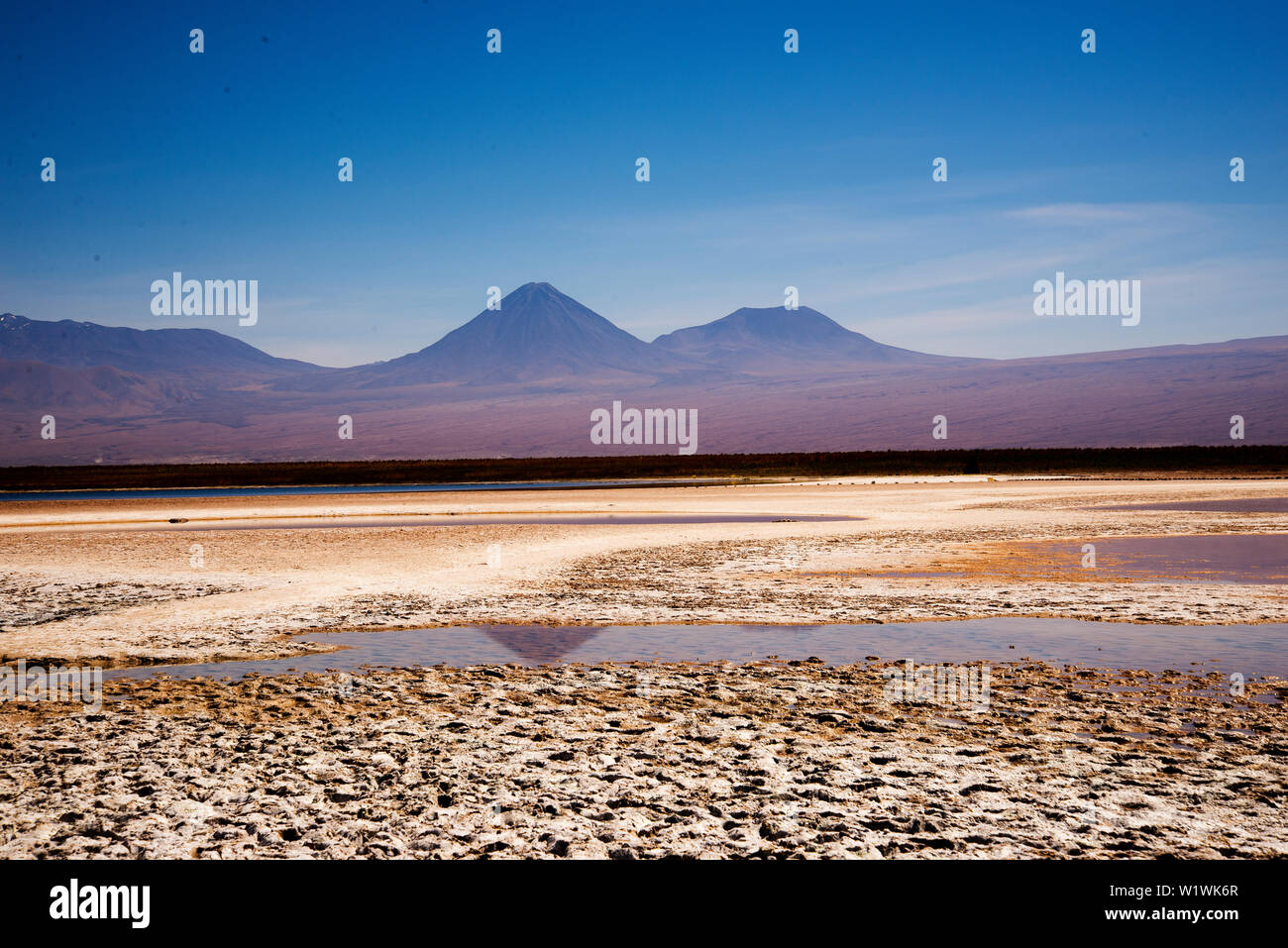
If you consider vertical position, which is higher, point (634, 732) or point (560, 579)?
point (560, 579)

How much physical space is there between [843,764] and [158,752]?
565 cm

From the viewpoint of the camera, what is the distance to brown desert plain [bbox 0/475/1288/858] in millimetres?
6426

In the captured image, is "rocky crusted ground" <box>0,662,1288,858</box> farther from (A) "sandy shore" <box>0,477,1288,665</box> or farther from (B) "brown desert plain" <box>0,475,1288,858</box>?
(A) "sandy shore" <box>0,477,1288,665</box>

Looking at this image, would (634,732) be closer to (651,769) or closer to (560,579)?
Result: (651,769)

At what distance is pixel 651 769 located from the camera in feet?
25.3

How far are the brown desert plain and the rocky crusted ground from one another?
31 mm

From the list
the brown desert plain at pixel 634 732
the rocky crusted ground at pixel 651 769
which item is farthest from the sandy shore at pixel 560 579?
the rocky crusted ground at pixel 651 769

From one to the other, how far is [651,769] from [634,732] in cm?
108

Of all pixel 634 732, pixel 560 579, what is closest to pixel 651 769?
pixel 634 732

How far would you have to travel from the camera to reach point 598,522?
34500 millimetres

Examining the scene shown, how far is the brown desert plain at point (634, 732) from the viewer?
6426 millimetres
